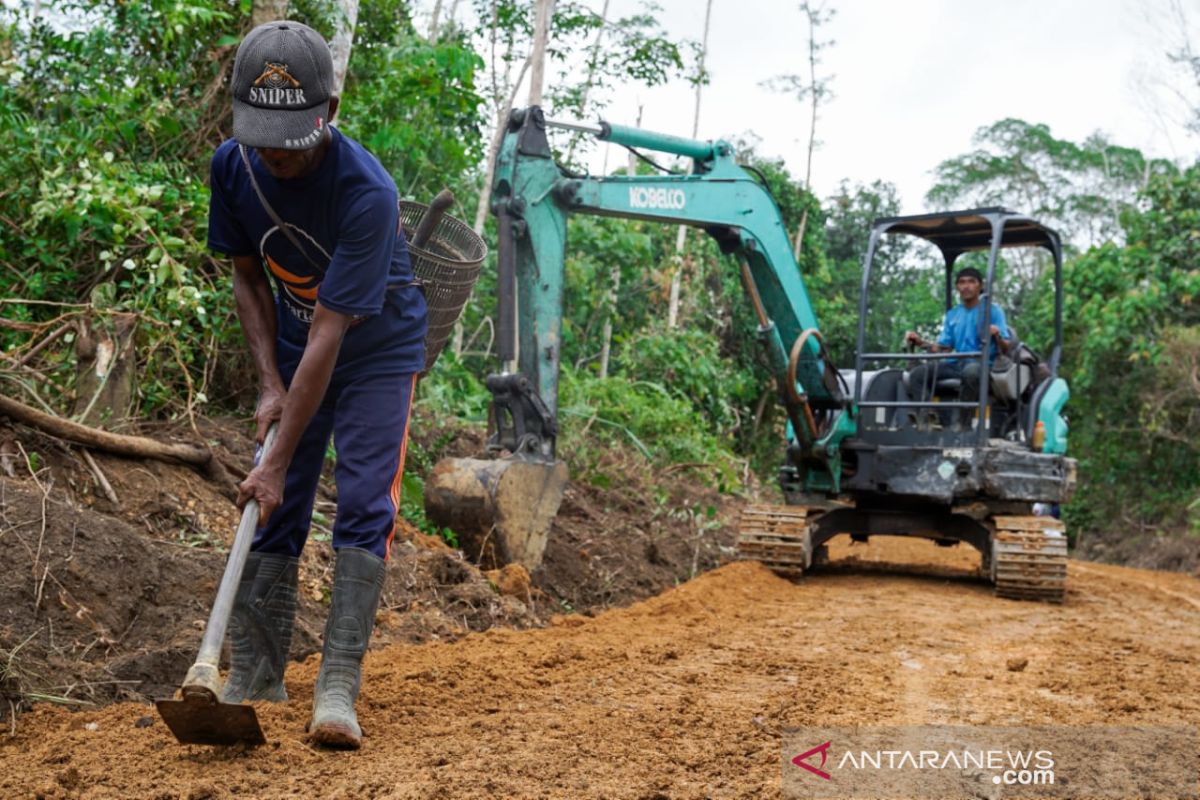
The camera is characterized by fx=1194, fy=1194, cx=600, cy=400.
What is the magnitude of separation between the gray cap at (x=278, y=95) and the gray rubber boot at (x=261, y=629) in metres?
1.39

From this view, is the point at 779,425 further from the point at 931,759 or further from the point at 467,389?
the point at 931,759

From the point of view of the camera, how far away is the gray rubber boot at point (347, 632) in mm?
3434

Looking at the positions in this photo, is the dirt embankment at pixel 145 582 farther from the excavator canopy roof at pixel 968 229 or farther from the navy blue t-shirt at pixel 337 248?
the excavator canopy roof at pixel 968 229

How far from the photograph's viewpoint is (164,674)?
4.25 meters

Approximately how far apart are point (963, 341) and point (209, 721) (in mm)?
7881

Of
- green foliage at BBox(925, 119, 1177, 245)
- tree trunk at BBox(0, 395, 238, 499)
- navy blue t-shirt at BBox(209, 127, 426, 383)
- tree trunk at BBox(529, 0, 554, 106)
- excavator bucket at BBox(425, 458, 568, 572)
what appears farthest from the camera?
green foliage at BBox(925, 119, 1177, 245)

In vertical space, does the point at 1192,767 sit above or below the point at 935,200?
below

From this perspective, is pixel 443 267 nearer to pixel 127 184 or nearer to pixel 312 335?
pixel 312 335

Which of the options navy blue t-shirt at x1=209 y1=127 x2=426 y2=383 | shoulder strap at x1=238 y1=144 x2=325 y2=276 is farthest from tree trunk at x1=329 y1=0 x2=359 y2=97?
shoulder strap at x1=238 y1=144 x2=325 y2=276

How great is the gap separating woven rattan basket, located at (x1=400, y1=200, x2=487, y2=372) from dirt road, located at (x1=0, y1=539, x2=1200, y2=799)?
1321mm

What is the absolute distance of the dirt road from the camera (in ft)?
10.1

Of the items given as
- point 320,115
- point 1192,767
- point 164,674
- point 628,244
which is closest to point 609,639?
point 164,674

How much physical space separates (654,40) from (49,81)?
11.6 m

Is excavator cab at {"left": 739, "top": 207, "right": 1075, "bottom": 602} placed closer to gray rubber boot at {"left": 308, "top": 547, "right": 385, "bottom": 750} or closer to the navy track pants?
the navy track pants
